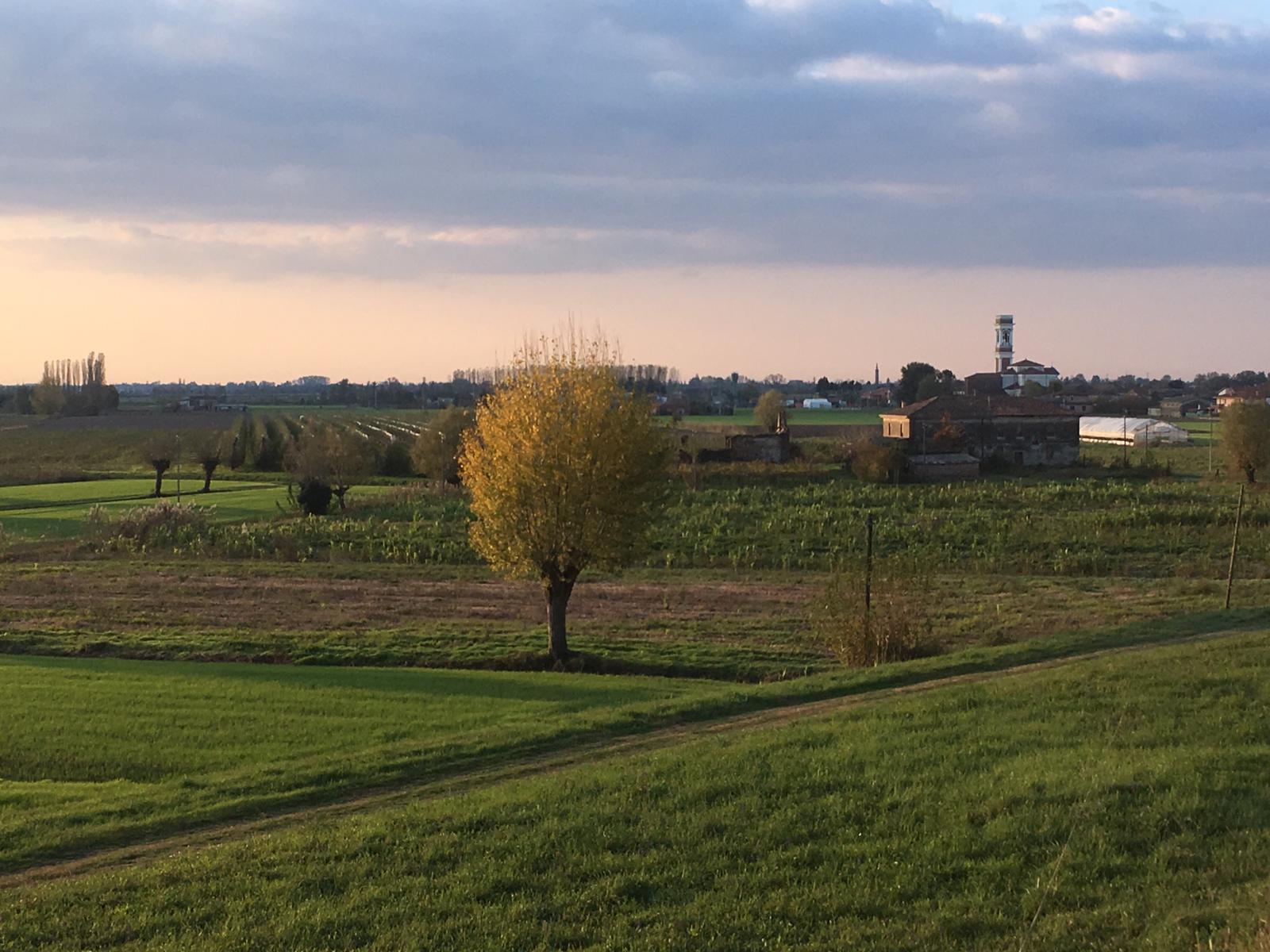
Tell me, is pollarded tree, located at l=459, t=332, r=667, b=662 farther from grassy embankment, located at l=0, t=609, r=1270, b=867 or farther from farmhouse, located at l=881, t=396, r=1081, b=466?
farmhouse, located at l=881, t=396, r=1081, b=466

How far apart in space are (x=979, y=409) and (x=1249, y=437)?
2229 cm

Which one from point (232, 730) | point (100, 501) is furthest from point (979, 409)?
point (232, 730)

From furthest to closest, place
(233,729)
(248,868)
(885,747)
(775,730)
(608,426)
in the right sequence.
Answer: (608,426) < (233,729) < (775,730) < (885,747) < (248,868)

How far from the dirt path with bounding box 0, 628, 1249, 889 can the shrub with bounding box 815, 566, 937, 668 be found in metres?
3.45

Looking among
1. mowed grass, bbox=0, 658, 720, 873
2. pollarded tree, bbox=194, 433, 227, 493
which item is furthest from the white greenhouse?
mowed grass, bbox=0, 658, 720, 873

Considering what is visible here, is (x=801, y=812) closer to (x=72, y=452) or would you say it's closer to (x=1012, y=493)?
(x=1012, y=493)

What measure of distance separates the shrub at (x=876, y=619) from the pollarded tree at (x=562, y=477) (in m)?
4.52

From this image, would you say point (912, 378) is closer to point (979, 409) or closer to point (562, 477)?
point (979, 409)

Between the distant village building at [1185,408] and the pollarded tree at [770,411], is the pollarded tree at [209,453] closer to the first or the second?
the pollarded tree at [770,411]

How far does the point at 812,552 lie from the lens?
41094 millimetres

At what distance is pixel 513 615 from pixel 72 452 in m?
83.9

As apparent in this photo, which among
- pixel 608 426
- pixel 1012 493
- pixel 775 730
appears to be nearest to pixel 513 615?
pixel 608 426

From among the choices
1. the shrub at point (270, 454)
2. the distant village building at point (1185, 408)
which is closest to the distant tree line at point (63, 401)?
the shrub at point (270, 454)

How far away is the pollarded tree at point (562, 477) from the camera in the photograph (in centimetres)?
2314
